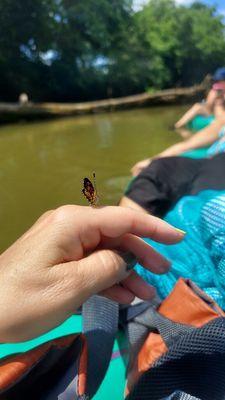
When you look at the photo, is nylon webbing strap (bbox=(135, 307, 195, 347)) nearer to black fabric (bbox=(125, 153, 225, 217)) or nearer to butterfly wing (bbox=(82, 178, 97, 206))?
butterfly wing (bbox=(82, 178, 97, 206))

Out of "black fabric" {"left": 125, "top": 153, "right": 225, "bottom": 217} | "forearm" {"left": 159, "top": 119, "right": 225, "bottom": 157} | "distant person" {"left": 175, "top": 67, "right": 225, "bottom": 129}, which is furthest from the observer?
"distant person" {"left": 175, "top": 67, "right": 225, "bottom": 129}

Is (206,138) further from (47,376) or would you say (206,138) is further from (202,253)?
(47,376)

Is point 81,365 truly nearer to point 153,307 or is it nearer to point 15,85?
point 153,307

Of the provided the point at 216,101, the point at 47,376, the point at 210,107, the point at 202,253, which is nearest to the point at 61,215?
the point at 47,376

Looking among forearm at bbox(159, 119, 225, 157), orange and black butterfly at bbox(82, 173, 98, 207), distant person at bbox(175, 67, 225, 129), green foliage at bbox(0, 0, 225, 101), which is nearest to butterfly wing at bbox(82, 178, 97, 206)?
orange and black butterfly at bbox(82, 173, 98, 207)

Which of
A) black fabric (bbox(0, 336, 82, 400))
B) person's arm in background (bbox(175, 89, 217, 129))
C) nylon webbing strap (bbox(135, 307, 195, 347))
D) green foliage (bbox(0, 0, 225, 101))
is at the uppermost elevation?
green foliage (bbox(0, 0, 225, 101))

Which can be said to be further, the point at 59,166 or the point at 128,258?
the point at 59,166

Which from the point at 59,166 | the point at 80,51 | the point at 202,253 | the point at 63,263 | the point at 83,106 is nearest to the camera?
the point at 63,263

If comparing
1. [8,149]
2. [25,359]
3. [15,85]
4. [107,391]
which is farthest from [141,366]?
[15,85]
